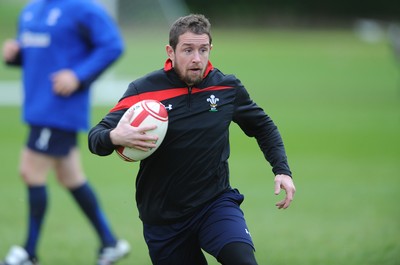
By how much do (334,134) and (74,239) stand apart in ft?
27.2

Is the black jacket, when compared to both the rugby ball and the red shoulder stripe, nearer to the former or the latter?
the red shoulder stripe

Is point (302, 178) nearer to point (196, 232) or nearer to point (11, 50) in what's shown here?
point (11, 50)

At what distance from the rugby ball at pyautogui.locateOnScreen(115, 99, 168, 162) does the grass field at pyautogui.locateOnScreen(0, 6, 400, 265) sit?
2.84 meters

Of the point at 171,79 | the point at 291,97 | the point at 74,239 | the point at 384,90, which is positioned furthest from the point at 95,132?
the point at 384,90

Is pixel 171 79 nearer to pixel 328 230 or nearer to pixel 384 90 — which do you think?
pixel 328 230

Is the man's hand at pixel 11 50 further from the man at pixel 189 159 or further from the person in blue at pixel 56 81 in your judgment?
the man at pixel 189 159

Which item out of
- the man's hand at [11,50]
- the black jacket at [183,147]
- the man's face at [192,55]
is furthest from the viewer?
the man's hand at [11,50]

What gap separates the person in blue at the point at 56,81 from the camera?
717cm

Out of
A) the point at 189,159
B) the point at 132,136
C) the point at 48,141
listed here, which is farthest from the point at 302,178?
the point at 132,136

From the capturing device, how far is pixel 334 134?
1572cm

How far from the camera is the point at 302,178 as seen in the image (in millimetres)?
11711

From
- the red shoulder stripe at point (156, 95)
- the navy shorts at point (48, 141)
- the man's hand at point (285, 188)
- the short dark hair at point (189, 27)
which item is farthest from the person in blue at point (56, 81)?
the man's hand at point (285, 188)

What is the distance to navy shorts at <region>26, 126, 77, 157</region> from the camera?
717 cm

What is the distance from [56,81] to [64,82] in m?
0.07
